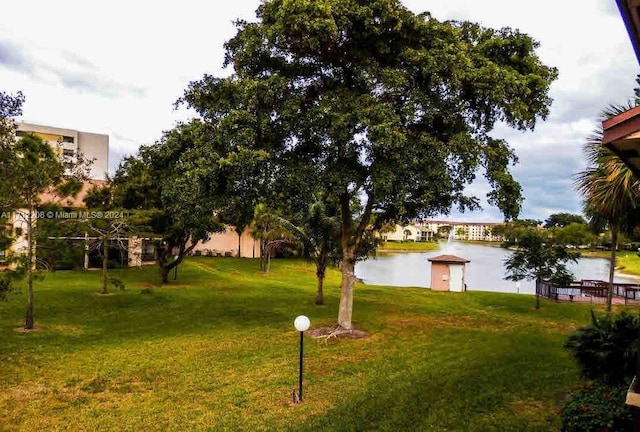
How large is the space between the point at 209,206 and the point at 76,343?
5312mm

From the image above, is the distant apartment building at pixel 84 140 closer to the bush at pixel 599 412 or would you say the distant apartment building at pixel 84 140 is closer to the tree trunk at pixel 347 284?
the tree trunk at pixel 347 284

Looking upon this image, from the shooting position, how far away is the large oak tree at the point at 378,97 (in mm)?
11438

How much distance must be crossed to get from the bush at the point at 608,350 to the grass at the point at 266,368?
39.7 inches

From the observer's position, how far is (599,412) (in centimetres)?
621

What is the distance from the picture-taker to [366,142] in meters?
12.1

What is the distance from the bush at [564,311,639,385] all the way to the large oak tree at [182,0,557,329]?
4.86 meters

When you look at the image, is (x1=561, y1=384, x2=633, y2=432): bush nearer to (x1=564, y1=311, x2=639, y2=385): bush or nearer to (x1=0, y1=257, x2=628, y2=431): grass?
(x1=564, y1=311, x2=639, y2=385): bush

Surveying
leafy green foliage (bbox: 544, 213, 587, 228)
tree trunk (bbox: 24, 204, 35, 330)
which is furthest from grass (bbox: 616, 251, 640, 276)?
tree trunk (bbox: 24, 204, 35, 330)

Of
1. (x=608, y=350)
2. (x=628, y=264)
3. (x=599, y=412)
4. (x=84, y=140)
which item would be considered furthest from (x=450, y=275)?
(x=84, y=140)

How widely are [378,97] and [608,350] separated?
795 cm

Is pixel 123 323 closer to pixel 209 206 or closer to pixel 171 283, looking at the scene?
pixel 209 206

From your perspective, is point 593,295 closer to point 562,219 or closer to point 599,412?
point 599,412

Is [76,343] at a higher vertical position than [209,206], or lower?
lower

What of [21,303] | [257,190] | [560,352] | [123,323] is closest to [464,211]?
[560,352]
